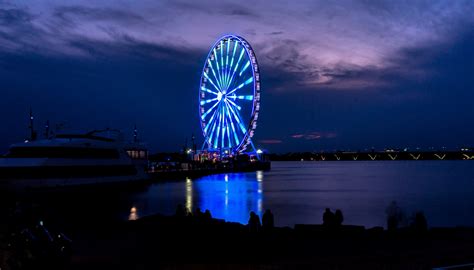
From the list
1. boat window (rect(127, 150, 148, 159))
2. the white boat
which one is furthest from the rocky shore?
boat window (rect(127, 150, 148, 159))

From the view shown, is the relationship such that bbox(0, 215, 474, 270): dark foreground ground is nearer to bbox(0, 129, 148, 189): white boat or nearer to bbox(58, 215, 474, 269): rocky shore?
bbox(58, 215, 474, 269): rocky shore

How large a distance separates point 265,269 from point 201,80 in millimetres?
90013

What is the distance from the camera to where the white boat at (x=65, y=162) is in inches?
2073

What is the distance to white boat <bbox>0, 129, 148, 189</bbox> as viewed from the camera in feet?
173

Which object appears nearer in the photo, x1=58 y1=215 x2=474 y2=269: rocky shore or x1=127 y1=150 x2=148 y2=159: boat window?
x1=58 y1=215 x2=474 y2=269: rocky shore

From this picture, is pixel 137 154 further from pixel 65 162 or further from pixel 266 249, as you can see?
pixel 266 249

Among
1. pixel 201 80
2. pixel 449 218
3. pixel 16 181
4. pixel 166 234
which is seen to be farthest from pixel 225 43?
pixel 166 234

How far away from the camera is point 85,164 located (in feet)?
191

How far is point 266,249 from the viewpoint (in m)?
12.9

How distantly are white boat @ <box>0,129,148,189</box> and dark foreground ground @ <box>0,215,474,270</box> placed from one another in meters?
39.2

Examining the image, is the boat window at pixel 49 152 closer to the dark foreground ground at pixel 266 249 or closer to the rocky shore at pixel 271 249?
the dark foreground ground at pixel 266 249

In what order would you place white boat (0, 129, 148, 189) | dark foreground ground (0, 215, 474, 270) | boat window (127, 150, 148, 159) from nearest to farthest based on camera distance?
dark foreground ground (0, 215, 474, 270)
white boat (0, 129, 148, 189)
boat window (127, 150, 148, 159)

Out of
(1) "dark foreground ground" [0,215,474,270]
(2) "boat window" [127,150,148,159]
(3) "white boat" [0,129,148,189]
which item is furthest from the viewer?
(2) "boat window" [127,150,148,159]

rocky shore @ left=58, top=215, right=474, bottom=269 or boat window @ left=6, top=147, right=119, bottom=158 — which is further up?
boat window @ left=6, top=147, right=119, bottom=158
